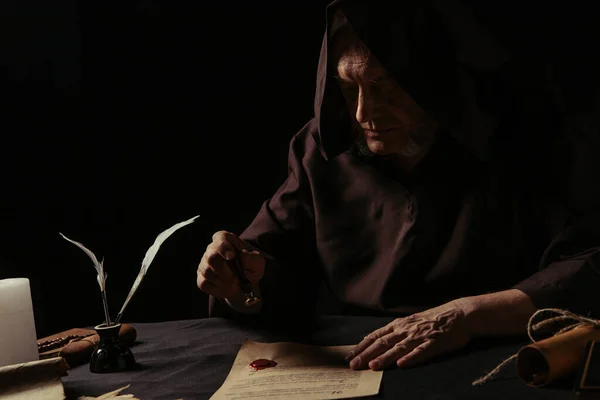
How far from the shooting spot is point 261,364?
195 cm

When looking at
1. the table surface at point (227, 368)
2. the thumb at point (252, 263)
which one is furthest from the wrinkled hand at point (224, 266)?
the table surface at point (227, 368)

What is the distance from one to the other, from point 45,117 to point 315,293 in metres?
1.29

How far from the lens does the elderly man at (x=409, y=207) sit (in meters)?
2.24

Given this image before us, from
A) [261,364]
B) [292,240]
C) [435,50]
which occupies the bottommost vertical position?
[261,364]

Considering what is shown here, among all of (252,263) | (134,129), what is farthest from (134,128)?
(252,263)

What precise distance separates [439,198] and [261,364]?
835 millimetres

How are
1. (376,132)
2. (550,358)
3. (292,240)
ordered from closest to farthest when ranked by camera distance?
(550,358) → (376,132) → (292,240)

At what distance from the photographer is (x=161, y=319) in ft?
11.5

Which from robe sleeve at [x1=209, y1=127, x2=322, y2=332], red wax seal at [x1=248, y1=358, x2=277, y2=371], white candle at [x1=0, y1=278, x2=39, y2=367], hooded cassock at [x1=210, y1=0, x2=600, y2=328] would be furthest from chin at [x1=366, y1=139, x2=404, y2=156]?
white candle at [x1=0, y1=278, x2=39, y2=367]

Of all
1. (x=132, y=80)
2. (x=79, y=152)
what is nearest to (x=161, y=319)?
(x=79, y=152)

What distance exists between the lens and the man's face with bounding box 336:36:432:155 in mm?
2367

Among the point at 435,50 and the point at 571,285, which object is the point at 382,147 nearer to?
the point at 435,50

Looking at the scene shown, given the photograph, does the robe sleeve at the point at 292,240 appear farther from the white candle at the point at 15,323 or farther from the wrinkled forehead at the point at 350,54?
the white candle at the point at 15,323

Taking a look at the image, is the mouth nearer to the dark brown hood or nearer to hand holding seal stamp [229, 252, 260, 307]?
the dark brown hood
